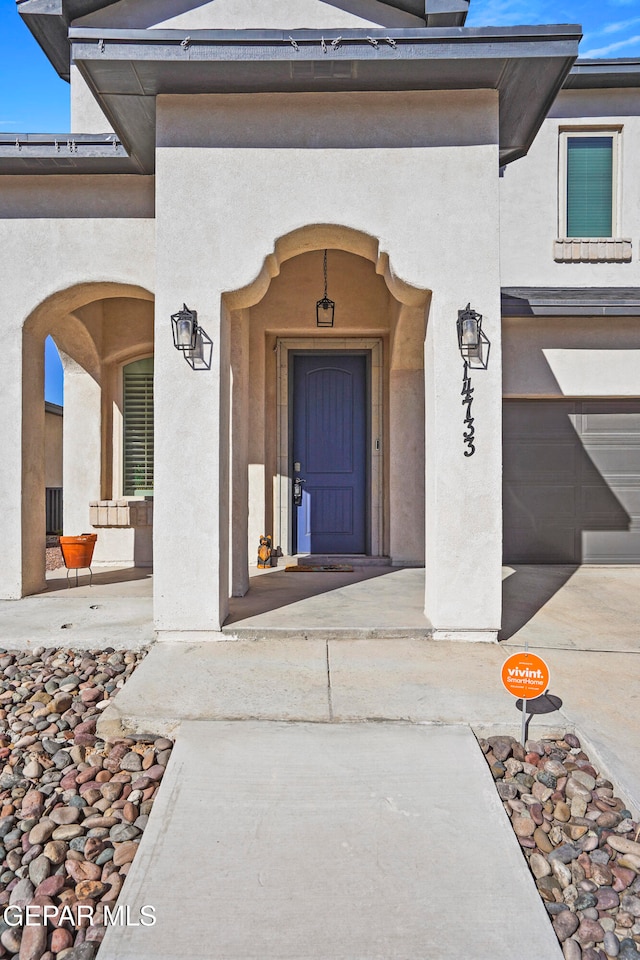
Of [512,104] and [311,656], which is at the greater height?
[512,104]

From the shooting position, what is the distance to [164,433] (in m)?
4.17

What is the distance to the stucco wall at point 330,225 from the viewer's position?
413cm

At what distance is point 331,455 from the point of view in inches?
305

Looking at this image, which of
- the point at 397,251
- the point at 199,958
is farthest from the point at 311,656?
the point at 397,251

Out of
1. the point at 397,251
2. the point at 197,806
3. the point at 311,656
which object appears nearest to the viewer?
the point at 197,806

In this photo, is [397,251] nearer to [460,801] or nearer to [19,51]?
[460,801]

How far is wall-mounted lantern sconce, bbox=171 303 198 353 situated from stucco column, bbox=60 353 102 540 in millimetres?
4138

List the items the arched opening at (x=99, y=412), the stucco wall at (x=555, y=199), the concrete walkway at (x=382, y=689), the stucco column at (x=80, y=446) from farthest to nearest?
the stucco column at (x=80, y=446) < the arched opening at (x=99, y=412) < the stucco wall at (x=555, y=199) < the concrete walkway at (x=382, y=689)

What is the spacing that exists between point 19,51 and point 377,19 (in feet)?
14.9

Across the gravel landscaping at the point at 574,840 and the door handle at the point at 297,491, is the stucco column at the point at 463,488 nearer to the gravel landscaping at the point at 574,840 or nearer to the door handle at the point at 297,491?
the gravel landscaping at the point at 574,840

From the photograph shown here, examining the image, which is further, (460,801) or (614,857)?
(460,801)

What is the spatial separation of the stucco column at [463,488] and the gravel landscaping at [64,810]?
2.28 metres

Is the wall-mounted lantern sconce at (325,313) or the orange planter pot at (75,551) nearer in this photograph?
the orange planter pot at (75,551)

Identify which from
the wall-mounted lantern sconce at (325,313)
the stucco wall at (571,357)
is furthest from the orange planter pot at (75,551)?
the stucco wall at (571,357)
